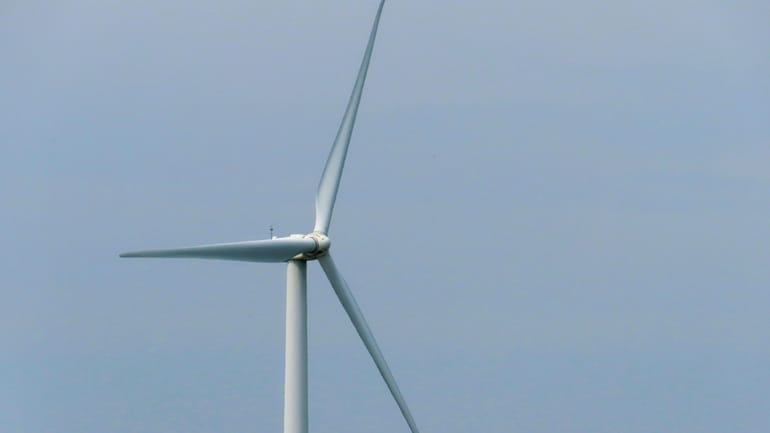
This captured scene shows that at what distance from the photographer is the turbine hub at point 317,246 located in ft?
174

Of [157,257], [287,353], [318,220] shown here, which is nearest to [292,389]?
[287,353]

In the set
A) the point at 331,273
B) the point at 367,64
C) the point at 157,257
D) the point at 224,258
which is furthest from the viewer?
the point at 367,64

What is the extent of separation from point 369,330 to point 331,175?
5482 millimetres

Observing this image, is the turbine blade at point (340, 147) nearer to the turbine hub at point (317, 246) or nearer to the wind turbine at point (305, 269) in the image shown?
the wind turbine at point (305, 269)

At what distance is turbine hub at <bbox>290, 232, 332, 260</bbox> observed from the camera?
174 feet

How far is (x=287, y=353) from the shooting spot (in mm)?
55906

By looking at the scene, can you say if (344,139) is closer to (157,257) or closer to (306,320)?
(306,320)

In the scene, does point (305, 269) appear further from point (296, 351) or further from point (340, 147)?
point (340, 147)

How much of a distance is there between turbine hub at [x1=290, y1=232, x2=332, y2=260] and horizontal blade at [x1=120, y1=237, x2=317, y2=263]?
0.67 feet

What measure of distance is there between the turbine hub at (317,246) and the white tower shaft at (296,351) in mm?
956

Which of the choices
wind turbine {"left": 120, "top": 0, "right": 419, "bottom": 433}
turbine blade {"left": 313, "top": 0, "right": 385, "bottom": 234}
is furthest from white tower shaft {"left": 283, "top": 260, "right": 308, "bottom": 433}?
turbine blade {"left": 313, "top": 0, "right": 385, "bottom": 234}

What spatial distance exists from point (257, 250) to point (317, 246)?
2.40m

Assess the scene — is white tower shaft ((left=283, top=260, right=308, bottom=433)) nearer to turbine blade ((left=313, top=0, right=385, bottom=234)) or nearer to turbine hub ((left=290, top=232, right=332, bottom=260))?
turbine hub ((left=290, top=232, right=332, bottom=260))

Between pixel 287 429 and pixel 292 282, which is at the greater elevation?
pixel 292 282
